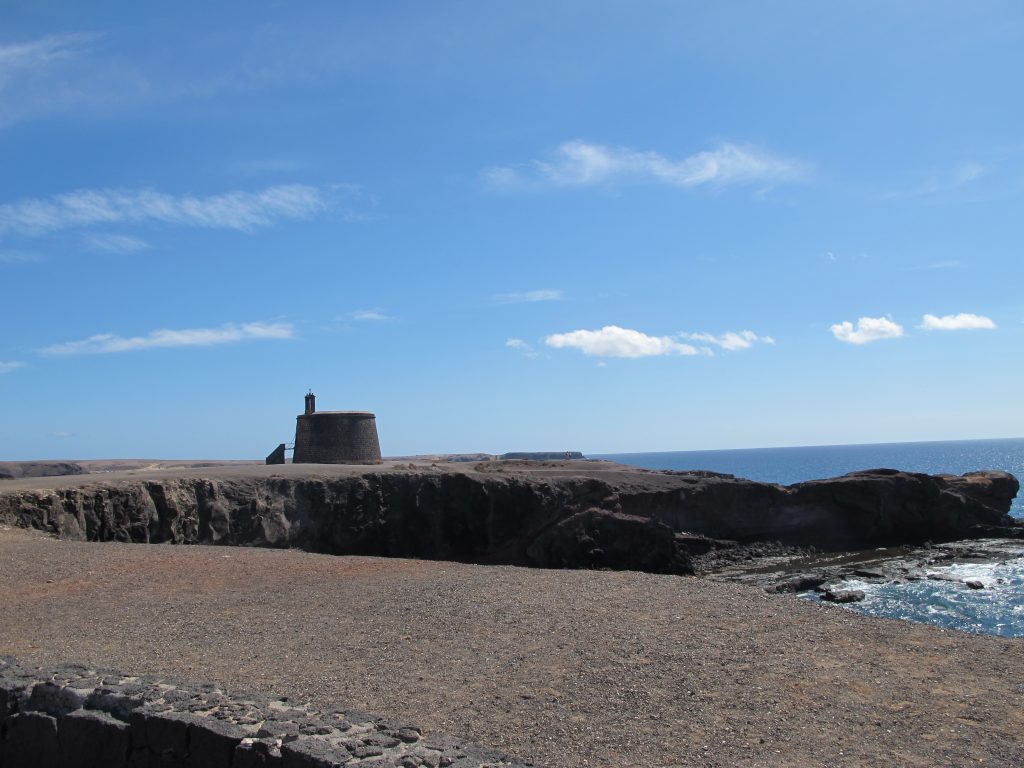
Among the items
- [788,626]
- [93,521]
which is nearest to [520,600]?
[788,626]

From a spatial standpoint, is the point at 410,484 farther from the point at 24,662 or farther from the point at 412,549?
the point at 24,662

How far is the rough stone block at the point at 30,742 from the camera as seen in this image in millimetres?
6816

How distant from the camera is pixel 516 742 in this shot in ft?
22.4

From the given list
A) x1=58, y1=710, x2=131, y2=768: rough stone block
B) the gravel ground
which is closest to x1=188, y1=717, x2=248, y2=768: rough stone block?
x1=58, y1=710, x2=131, y2=768: rough stone block

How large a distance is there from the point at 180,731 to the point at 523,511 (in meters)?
27.3

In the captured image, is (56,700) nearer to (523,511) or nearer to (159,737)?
(159,737)

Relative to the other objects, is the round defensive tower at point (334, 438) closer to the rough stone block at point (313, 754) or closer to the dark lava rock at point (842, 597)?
the dark lava rock at point (842, 597)

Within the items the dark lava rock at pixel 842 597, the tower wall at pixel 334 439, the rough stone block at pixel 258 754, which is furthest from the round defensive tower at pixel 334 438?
the rough stone block at pixel 258 754

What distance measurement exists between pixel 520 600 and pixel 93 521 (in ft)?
50.0

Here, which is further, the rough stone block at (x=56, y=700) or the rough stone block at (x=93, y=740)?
the rough stone block at (x=56, y=700)

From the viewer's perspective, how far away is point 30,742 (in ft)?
22.7

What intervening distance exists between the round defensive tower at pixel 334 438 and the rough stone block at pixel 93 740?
36.7 meters

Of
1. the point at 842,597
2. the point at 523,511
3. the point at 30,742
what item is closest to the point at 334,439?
the point at 523,511

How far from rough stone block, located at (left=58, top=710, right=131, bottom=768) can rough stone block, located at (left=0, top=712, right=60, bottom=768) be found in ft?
0.36
